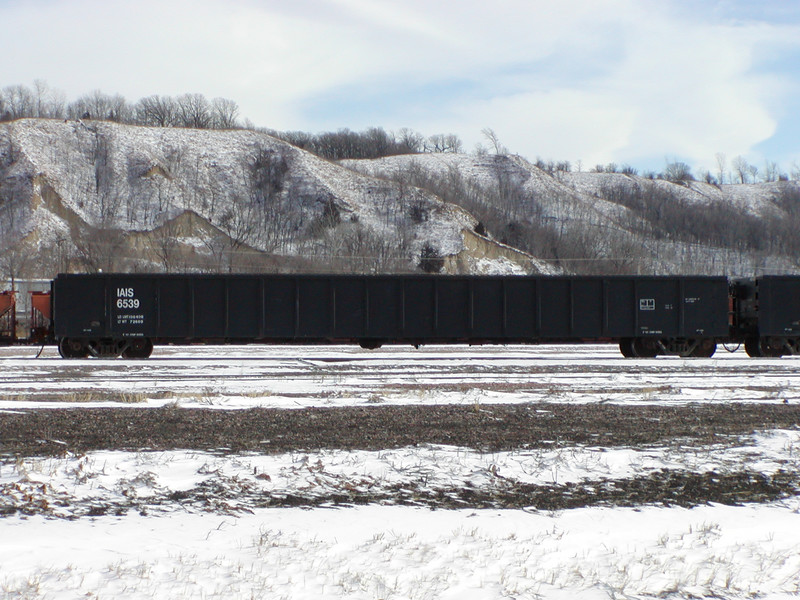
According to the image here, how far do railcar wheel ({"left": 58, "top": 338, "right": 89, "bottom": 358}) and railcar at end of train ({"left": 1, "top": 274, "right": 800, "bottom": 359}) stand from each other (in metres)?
0.03

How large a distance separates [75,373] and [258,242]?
67.1 meters

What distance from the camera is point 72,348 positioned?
79.5 feet

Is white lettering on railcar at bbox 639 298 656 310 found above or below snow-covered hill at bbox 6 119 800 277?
below

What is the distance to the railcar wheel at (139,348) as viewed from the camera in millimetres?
24516

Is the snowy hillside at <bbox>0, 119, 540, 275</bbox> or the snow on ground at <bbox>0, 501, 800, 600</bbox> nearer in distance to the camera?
the snow on ground at <bbox>0, 501, 800, 600</bbox>

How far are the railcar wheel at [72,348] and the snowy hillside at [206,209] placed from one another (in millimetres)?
44465

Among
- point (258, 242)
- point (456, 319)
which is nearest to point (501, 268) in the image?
point (258, 242)

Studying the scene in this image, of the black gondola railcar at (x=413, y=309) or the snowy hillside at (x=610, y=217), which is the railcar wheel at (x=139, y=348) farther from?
the snowy hillside at (x=610, y=217)

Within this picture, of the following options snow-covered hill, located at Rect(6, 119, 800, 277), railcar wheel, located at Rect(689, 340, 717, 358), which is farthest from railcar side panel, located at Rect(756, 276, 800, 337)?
snow-covered hill, located at Rect(6, 119, 800, 277)

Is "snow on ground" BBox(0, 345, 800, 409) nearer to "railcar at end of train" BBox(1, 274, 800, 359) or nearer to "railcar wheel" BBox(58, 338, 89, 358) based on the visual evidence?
"railcar at end of train" BBox(1, 274, 800, 359)

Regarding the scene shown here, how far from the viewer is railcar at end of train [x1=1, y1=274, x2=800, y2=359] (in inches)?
960

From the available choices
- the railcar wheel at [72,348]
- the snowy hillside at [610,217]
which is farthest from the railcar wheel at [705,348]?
the snowy hillside at [610,217]

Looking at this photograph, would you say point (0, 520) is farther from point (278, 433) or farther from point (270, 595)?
point (278, 433)

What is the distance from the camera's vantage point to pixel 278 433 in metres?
9.35
